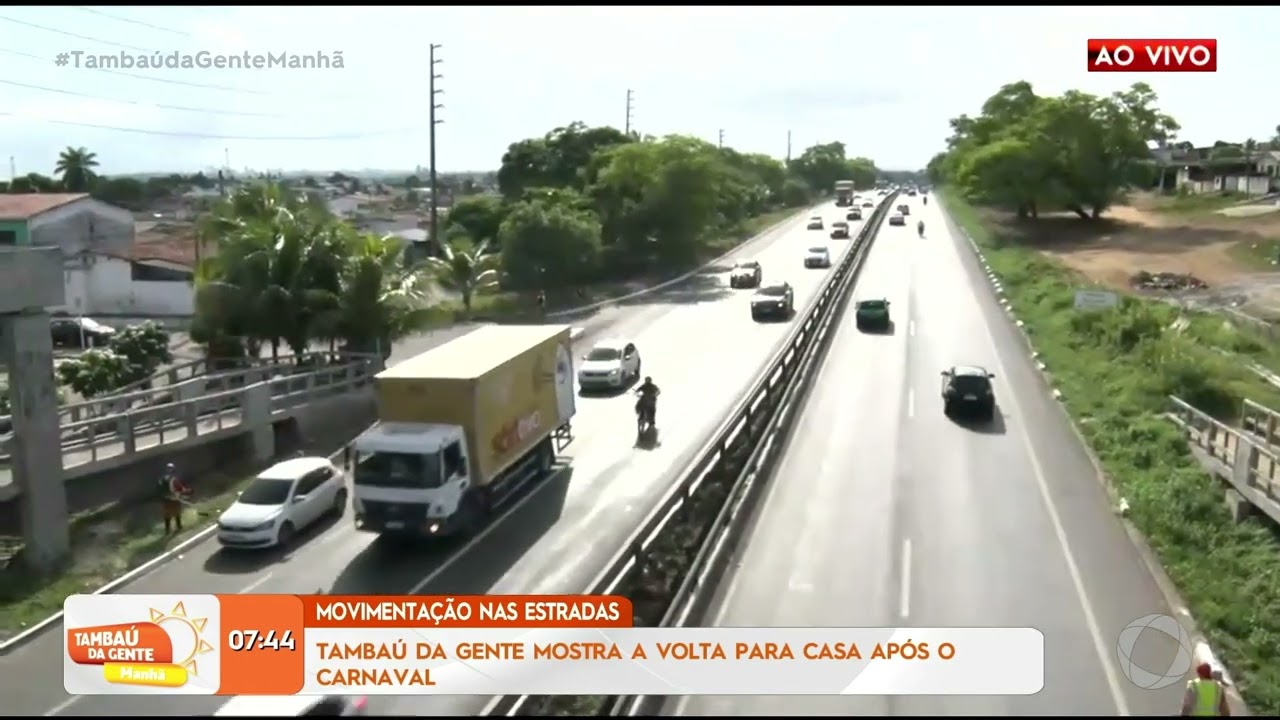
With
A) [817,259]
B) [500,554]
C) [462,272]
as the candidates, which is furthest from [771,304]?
[500,554]

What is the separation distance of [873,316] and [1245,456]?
886 inches

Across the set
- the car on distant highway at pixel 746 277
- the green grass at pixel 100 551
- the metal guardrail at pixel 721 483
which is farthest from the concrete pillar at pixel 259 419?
the car on distant highway at pixel 746 277

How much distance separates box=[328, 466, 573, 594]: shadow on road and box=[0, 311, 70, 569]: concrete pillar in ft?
19.8

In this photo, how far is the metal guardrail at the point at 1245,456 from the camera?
19406 mm

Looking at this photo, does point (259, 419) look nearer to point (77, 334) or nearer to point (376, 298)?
point (376, 298)

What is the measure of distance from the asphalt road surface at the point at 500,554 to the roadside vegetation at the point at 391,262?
235 cm

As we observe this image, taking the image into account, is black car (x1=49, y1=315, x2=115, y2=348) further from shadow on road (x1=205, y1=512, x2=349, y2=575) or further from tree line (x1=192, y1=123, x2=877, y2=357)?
shadow on road (x1=205, y1=512, x2=349, y2=575)

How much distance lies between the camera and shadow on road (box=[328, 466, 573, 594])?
17994 millimetres

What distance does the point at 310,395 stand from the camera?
28.7 meters

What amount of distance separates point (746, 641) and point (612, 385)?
20.3m

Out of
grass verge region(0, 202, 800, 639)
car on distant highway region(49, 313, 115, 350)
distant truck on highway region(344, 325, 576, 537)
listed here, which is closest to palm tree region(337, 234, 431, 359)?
grass verge region(0, 202, 800, 639)

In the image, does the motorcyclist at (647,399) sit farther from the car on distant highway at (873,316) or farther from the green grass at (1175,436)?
the car on distant highway at (873,316)

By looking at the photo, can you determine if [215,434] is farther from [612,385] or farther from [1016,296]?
[1016,296]

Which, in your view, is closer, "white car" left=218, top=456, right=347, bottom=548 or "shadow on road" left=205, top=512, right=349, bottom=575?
"shadow on road" left=205, top=512, right=349, bottom=575
